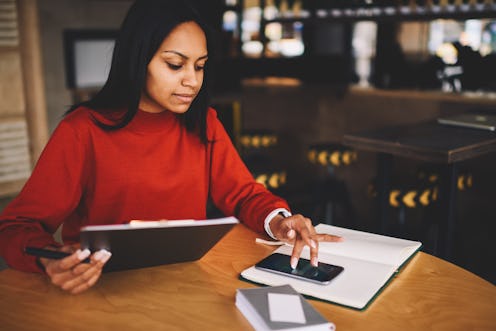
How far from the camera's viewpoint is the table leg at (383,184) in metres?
2.75

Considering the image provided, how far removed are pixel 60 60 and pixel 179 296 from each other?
11.4 ft

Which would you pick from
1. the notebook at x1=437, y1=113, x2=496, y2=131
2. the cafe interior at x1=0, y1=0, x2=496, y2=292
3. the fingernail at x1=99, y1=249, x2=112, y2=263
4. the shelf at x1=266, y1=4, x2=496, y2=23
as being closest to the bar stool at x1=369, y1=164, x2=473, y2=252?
the cafe interior at x1=0, y1=0, x2=496, y2=292

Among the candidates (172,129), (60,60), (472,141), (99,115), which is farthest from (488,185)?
(60,60)

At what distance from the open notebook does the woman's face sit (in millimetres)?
497

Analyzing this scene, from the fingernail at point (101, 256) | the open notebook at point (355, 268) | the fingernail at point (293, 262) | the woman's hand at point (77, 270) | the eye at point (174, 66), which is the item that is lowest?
the open notebook at point (355, 268)

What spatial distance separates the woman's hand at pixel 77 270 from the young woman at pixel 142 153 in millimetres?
198

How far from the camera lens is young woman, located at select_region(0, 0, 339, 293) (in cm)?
132

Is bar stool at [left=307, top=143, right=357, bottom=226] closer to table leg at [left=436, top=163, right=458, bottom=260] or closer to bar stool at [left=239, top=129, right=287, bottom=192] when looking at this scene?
bar stool at [left=239, top=129, right=287, bottom=192]

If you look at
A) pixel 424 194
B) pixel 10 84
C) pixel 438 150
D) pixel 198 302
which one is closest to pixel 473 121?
pixel 424 194

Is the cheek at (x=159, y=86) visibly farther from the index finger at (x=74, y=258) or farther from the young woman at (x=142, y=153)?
the index finger at (x=74, y=258)

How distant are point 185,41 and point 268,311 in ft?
2.58

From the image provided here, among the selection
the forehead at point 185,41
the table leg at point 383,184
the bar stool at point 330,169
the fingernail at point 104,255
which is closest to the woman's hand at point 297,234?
the fingernail at point 104,255

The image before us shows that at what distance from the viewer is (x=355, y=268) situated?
3.89 ft

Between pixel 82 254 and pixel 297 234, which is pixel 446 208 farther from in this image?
pixel 82 254
